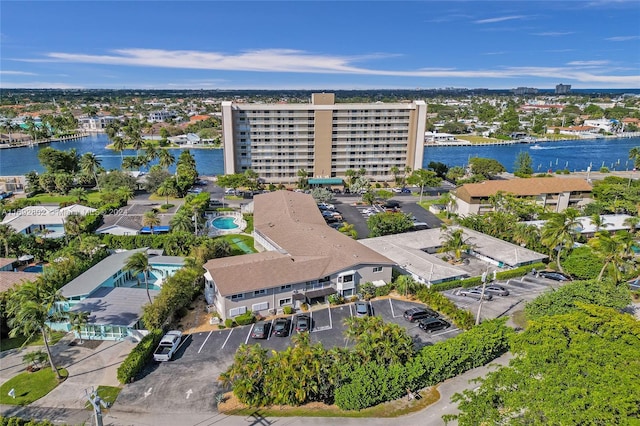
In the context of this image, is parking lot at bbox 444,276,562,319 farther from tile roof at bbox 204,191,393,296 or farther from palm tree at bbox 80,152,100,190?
palm tree at bbox 80,152,100,190

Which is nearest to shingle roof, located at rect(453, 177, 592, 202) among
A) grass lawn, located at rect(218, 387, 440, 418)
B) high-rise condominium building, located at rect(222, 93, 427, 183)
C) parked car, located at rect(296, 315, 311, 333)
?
high-rise condominium building, located at rect(222, 93, 427, 183)

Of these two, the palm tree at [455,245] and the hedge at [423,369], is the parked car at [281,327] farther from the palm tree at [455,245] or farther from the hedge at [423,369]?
the palm tree at [455,245]

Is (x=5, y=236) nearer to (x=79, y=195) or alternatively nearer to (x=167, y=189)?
(x=79, y=195)

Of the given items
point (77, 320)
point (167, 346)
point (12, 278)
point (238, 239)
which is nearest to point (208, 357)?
point (167, 346)

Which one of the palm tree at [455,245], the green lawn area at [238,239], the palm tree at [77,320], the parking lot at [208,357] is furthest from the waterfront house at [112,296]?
the palm tree at [455,245]

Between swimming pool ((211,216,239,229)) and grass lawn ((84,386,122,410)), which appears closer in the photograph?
grass lawn ((84,386,122,410))

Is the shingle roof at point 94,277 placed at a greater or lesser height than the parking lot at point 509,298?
greater

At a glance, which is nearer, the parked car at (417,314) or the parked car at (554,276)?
the parked car at (417,314)
